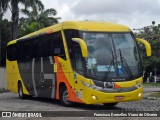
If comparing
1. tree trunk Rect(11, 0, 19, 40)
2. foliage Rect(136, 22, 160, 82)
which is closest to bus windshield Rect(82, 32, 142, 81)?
tree trunk Rect(11, 0, 19, 40)

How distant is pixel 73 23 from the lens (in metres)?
16.8

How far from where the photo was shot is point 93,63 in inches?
618

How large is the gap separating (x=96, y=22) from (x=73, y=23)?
990 mm

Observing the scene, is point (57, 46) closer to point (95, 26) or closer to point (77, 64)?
point (77, 64)

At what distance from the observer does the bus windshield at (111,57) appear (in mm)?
15633

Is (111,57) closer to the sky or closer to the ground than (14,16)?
closer to the ground

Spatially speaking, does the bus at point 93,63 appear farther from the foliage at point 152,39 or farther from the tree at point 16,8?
the foliage at point 152,39

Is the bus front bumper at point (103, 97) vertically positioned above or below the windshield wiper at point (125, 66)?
below

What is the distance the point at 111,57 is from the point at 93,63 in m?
0.73

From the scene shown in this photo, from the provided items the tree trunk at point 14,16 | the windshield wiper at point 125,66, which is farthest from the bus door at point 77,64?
the tree trunk at point 14,16

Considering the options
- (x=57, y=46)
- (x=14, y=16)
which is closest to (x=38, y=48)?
(x=57, y=46)

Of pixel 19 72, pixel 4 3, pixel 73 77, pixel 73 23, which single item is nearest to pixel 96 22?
pixel 73 23

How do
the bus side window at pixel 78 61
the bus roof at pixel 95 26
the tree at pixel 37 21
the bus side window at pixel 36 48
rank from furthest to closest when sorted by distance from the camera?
the tree at pixel 37 21 → the bus side window at pixel 36 48 → the bus roof at pixel 95 26 → the bus side window at pixel 78 61

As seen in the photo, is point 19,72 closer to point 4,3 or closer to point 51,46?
point 51,46
